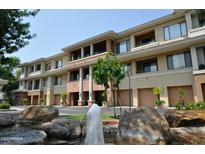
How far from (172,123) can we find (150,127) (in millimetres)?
2812

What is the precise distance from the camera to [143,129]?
507 cm

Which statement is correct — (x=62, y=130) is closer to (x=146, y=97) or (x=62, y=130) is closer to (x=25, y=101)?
(x=146, y=97)

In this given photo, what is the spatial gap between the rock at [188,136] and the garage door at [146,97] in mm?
13487

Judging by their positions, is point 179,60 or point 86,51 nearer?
point 179,60

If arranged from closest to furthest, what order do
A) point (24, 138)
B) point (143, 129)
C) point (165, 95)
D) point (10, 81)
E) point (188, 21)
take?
point (143, 129)
point (24, 138)
point (188, 21)
point (165, 95)
point (10, 81)

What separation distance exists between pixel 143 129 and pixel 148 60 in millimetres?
16427

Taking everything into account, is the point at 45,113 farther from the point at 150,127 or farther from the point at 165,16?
the point at 165,16

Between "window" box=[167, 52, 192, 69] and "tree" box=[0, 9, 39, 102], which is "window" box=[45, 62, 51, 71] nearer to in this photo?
"window" box=[167, 52, 192, 69]

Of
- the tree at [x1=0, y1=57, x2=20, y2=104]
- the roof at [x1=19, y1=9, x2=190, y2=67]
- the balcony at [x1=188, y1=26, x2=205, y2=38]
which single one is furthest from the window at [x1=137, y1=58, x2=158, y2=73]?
the tree at [x1=0, y1=57, x2=20, y2=104]

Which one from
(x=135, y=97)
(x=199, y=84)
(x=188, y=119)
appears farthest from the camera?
(x=135, y=97)

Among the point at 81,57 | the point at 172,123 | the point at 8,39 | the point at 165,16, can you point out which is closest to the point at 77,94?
the point at 81,57

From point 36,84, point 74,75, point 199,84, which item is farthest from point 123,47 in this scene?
point 36,84

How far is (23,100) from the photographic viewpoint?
34.3 metres

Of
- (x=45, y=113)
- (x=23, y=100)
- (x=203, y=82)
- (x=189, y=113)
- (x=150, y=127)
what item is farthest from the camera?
(x=23, y=100)
